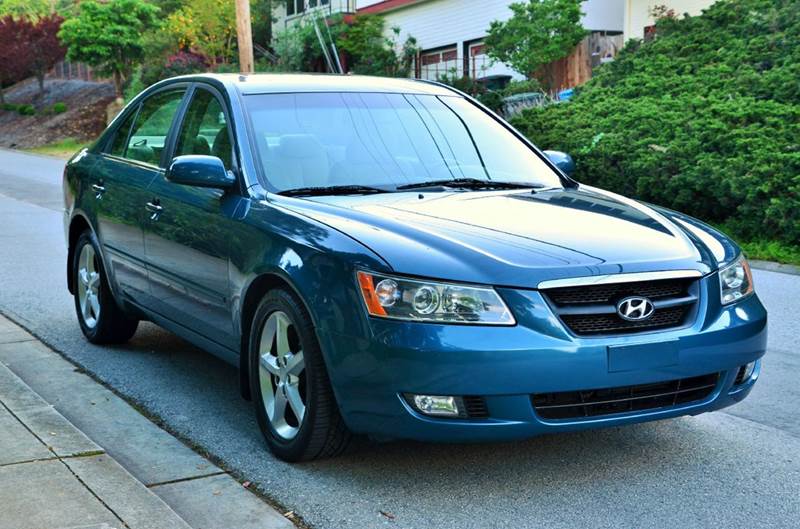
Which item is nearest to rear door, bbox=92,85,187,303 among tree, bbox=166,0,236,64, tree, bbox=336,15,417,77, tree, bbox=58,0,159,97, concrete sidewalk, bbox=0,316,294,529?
concrete sidewalk, bbox=0,316,294,529

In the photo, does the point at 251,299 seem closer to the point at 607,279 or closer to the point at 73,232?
the point at 607,279

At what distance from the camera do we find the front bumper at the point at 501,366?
393cm

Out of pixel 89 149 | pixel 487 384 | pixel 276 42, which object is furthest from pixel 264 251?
pixel 276 42

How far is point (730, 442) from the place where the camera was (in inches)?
196

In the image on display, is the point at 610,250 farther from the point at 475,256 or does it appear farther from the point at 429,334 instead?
the point at 429,334

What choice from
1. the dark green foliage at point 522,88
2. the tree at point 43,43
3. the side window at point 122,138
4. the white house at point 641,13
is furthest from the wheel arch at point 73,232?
the tree at point 43,43

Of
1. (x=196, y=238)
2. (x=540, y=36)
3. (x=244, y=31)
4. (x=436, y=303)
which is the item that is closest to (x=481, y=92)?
(x=540, y=36)

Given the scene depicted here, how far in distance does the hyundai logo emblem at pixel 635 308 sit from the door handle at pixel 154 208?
2.72 metres

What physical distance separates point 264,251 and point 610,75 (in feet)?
51.0

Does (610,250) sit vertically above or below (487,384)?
above

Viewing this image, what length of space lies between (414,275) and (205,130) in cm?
216

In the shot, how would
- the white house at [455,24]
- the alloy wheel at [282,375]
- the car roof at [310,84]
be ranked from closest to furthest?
1. the alloy wheel at [282,375]
2. the car roof at [310,84]
3. the white house at [455,24]

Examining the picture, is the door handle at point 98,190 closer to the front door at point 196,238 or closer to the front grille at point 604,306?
the front door at point 196,238

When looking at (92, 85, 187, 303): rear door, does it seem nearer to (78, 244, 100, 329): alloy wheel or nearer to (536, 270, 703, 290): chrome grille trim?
(78, 244, 100, 329): alloy wheel
